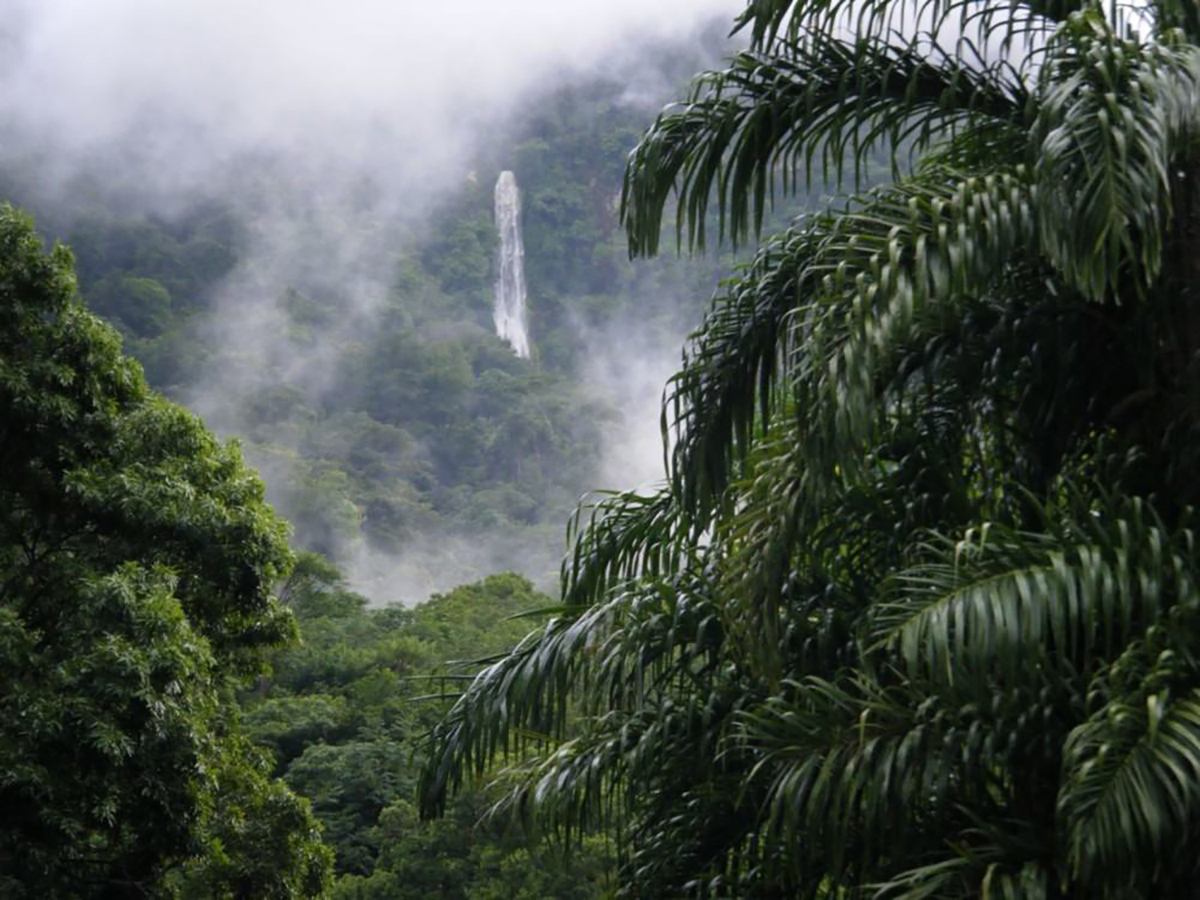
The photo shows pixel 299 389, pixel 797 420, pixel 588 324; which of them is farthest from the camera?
pixel 588 324

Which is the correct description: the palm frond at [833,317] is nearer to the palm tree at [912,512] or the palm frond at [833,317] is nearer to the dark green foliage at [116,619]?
the palm tree at [912,512]

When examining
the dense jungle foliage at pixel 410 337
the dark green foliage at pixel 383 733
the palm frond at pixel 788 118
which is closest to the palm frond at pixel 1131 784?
the palm frond at pixel 788 118

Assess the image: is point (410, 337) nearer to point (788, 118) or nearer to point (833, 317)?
point (788, 118)

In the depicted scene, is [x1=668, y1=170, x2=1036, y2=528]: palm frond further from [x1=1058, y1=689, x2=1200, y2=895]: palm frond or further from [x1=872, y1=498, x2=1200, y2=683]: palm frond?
[x1=1058, y1=689, x2=1200, y2=895]: palm frond

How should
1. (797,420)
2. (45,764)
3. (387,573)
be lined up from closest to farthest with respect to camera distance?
(797,420)
(45,764)
(387,573)

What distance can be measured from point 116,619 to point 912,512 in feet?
17.5

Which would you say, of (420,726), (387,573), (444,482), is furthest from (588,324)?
(420,726)

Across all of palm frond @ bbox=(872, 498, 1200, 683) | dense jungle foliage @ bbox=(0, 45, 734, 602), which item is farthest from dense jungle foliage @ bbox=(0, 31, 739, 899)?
palm frond @ bbox=(872, 498, 1200, 683)

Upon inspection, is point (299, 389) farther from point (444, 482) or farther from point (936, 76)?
point (936, 76)

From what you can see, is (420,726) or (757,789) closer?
(757,789)

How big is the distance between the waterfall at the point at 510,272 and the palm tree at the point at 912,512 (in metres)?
63.1

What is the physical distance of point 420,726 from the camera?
65.2ft

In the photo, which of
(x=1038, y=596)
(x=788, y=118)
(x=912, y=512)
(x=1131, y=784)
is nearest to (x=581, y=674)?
(x=912, y=512)

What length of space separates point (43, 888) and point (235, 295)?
56117 millimetres
